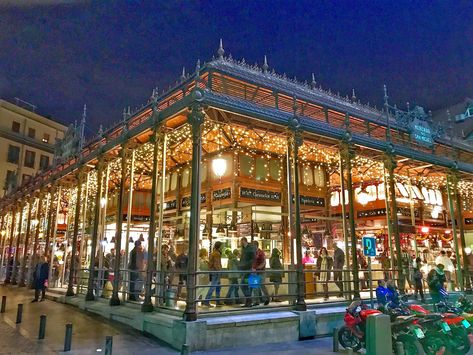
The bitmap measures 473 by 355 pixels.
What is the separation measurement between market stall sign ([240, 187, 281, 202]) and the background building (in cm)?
4043

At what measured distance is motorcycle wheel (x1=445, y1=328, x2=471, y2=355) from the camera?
8438 mm

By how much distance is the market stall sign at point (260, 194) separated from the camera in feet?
51.6

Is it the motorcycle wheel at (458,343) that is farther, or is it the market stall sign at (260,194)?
the market stall sign at (260,194)

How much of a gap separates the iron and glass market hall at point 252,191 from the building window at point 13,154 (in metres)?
30.0

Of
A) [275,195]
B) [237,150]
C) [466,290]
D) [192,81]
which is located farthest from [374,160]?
[192,81]

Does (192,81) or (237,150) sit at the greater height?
(192,81)

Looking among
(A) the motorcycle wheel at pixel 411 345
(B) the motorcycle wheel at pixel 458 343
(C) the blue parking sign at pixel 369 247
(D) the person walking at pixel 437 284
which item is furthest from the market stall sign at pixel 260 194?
(B) the motorcycle wheel at pixel 458 343

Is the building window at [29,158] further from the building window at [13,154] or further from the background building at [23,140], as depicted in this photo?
the building window at [13,154]

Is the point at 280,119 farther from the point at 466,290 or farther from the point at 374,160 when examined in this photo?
the point at 466,290

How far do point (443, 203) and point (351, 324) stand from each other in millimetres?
17402

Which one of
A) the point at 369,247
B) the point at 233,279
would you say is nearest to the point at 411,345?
the point at 369,247

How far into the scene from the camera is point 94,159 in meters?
15.8

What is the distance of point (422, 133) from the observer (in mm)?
16516

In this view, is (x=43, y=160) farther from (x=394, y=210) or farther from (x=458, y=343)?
(x=458, y=343)
